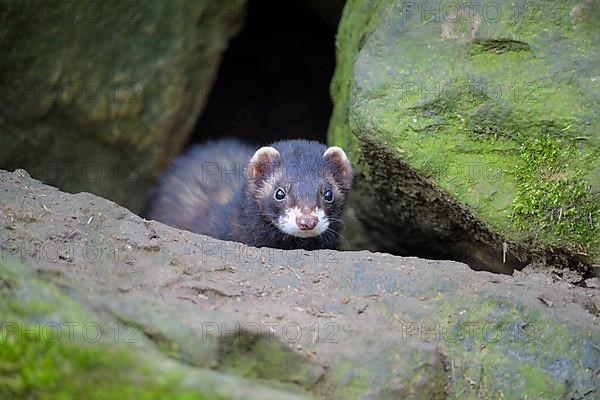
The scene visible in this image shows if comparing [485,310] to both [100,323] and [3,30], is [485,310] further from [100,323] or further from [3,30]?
[3,30]

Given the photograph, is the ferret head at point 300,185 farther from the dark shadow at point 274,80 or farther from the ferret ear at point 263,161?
the dark shadow at point 274,80

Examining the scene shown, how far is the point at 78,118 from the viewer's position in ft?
24.2

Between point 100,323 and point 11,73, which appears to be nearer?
point 100,323

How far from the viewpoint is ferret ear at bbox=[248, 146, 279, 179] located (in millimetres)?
6348

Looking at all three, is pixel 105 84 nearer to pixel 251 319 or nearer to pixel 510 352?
pixel 251 319

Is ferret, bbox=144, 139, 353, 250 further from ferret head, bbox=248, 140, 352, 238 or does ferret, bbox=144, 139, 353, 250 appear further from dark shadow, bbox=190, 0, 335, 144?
dark shadow, bbox=190, 0, 335, 144

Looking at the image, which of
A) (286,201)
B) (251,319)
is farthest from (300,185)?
(251,319)

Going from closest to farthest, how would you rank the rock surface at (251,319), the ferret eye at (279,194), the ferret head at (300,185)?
the rock surface at (251,319), the ferret head at (300,185), the ferret eye at (279,194)

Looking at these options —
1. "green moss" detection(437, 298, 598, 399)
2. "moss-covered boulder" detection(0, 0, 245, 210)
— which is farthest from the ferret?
"green moss" detection(437, 298, 598, 399)

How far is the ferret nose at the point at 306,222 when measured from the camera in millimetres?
5793

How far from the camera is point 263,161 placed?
20.9ft

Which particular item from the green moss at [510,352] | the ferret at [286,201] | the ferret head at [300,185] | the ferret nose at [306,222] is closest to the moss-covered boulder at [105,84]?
the ferret at [286,201]

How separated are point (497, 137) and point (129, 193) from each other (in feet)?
14.9

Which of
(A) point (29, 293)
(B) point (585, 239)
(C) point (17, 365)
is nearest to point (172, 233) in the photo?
(A) point (29, 293)
